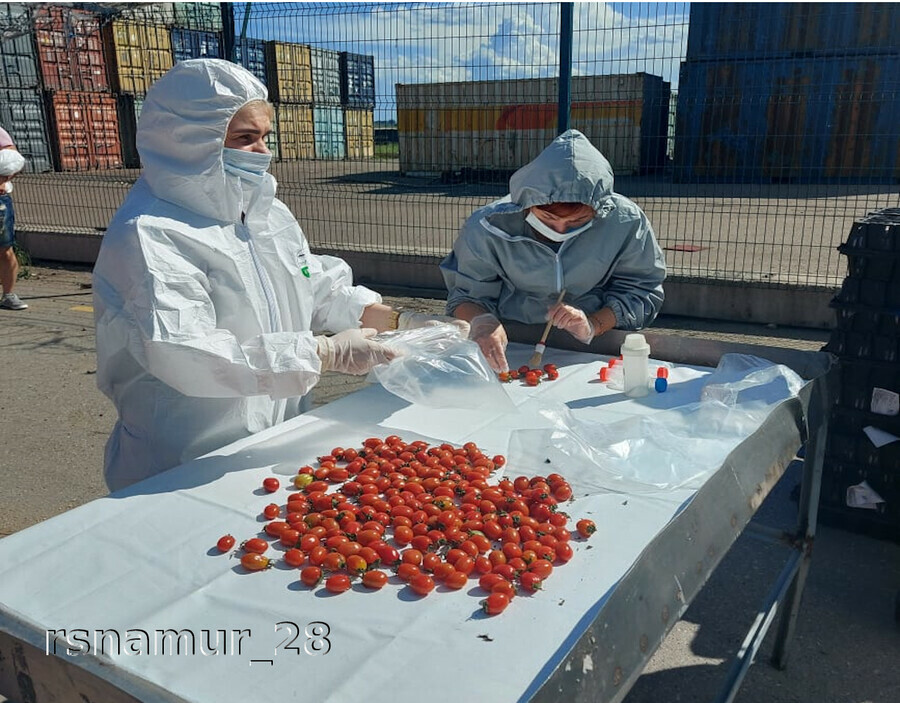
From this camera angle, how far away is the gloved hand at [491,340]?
9.12 ft

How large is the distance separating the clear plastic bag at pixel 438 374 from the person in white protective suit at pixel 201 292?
0.10 meters

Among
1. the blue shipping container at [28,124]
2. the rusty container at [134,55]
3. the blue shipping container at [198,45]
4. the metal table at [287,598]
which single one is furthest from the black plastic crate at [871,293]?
the blue shipping container at [28,124]

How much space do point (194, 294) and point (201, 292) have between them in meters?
0.02

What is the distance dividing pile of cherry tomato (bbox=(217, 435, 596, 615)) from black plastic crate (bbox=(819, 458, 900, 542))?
2006mm

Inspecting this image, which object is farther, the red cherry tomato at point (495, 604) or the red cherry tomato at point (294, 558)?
the red cherry tomato at point (294, 558)

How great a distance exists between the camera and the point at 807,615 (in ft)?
9.29

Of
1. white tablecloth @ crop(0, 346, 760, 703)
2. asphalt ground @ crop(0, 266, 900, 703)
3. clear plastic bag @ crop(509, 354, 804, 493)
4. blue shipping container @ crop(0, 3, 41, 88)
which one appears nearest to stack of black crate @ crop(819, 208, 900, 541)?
asphalt ground @ crop(0, 266, 900, 703)

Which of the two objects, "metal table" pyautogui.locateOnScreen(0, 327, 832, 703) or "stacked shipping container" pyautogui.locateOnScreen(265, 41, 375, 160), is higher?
"stacked shipping container" pyautogui.locateOnScreen(265, 41, 375, 160)

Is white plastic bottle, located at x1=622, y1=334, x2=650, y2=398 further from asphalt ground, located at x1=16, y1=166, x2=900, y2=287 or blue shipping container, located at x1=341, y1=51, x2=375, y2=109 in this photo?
blue shipping container, located at x1=341, y1=51, x2=375, y2=109

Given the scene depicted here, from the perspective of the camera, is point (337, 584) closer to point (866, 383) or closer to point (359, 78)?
point (866, 383)

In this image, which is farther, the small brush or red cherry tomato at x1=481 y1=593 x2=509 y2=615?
the small brush

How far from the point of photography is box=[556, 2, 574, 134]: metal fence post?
6.25m

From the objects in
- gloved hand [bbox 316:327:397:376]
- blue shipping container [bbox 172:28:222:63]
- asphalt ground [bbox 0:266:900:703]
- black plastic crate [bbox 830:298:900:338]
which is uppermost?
blue shipping container [bbox 172:28:222:63]

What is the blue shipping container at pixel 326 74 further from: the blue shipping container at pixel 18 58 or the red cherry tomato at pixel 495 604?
the blue shipping container at pixel 18 58
